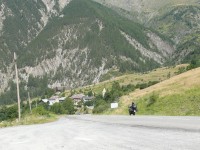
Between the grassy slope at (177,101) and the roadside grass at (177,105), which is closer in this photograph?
the roadside grass at (177,105)

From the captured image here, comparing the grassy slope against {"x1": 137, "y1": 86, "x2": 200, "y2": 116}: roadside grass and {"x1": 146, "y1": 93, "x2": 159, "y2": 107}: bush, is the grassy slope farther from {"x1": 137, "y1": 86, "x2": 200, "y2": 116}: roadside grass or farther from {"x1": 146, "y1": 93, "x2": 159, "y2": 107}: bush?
{"x1": 146, "y1": 93, "x2": 159, "y2": 107}: bush

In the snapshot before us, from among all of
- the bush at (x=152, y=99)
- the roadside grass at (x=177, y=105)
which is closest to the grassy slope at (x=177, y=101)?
the roadside grass at (x=177, y=105)

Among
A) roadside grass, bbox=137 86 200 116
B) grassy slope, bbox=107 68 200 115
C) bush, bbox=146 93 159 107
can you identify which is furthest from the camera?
bush, bbox=146 93 159 107

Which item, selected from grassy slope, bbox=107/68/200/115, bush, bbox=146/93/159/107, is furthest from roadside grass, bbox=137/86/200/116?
bush, bbox=146/93/159/107

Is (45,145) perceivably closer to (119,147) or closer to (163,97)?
(119,147)

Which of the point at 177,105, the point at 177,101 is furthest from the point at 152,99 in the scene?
the point at 177,105

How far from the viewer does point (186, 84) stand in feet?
260

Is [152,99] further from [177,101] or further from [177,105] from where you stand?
[177,105]

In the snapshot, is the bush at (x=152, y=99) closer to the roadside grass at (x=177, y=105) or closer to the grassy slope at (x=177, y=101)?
the roadside grass at (x=177, y=105)

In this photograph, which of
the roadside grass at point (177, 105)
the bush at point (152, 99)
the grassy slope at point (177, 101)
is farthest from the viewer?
the bush at point (152, 99)

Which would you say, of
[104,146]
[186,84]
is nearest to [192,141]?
[104,146]

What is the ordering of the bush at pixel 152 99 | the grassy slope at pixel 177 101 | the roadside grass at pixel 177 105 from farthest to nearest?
1. the bush at pixel 152 99
2. the grassy slope at pixel 177 101
3. the roadside grass at pixel 177 105

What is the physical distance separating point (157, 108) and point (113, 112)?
18.0 metres

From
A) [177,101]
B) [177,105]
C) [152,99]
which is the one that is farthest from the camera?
[152,99]
